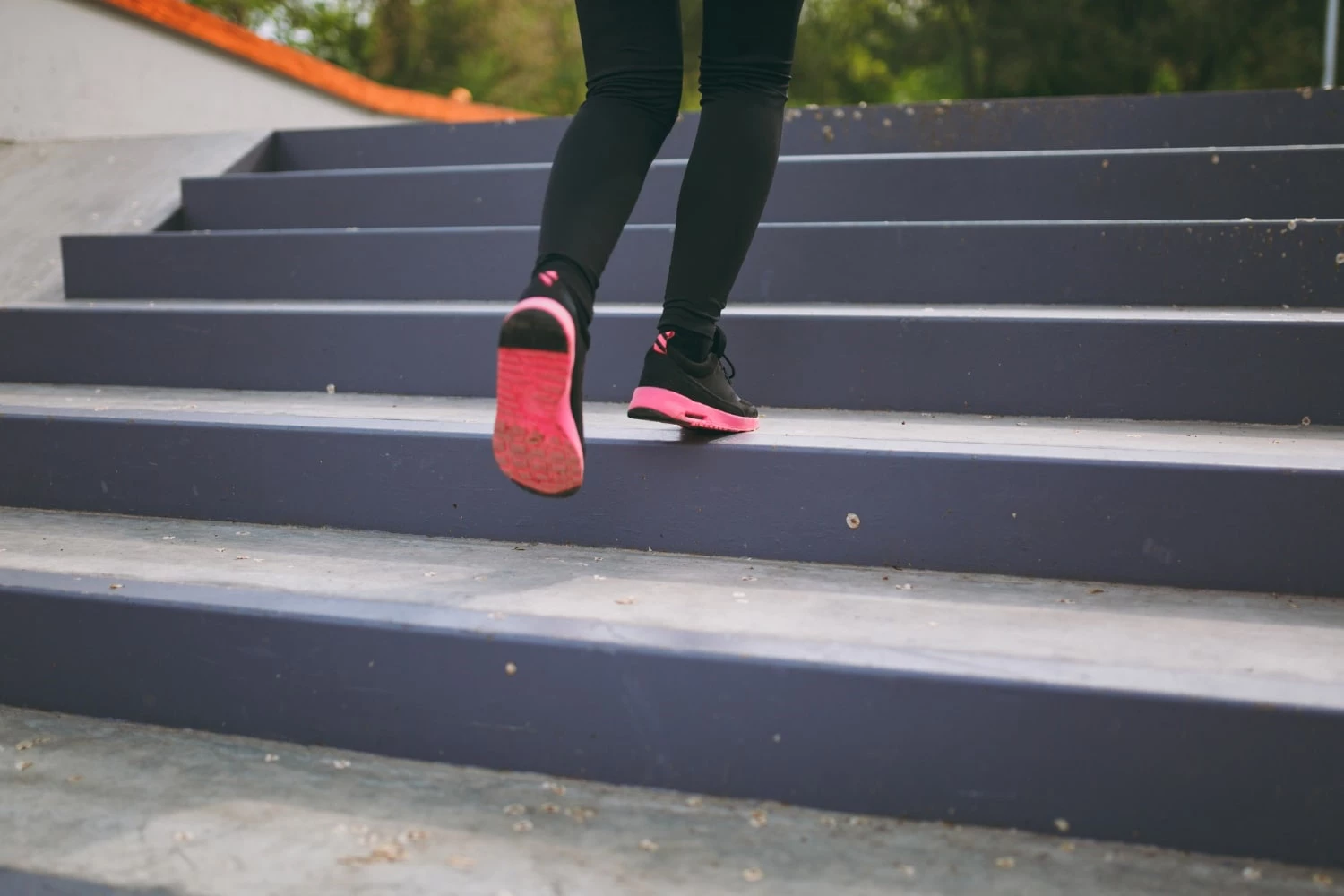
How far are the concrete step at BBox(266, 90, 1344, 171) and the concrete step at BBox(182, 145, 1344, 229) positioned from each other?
0.45 ft

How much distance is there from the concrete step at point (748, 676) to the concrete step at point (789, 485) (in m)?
0.05

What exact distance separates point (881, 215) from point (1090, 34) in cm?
1424

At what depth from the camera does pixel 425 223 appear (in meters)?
2.92

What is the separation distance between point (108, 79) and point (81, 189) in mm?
1242

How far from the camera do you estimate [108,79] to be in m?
4.25

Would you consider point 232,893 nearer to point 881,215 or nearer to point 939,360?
point 939,360

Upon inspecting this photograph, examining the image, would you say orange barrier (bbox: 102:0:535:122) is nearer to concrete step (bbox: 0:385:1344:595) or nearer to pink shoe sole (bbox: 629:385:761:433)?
concrete step (bbox: 0:385:1344:595)

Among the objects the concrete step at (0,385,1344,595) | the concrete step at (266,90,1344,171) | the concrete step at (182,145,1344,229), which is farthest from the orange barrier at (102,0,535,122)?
the concrete step at (0,385,1344,595)

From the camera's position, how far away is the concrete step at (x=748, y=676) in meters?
1.09

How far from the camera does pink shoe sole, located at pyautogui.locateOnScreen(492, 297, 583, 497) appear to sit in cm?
129

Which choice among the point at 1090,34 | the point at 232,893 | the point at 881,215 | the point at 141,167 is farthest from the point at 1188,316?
the point at 1090,34

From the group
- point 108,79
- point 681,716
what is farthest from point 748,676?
point 108,79

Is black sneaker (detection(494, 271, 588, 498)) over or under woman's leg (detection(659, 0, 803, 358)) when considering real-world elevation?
under

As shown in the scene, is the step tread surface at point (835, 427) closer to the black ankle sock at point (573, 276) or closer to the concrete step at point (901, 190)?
the black ankle sock at point (573, 276)
